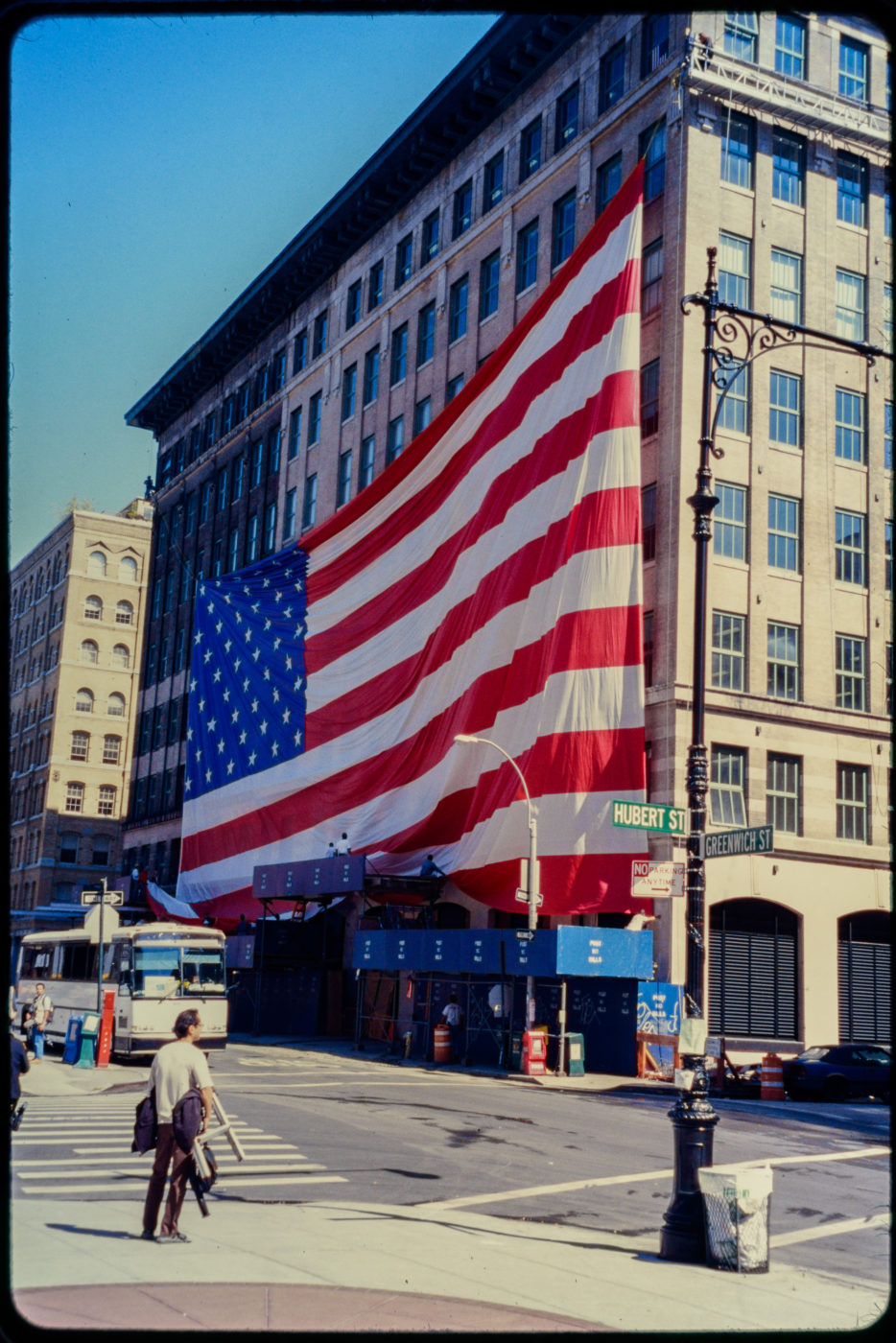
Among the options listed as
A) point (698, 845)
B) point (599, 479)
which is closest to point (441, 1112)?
point (698, 845)

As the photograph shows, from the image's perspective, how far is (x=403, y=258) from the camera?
6244 centimetres

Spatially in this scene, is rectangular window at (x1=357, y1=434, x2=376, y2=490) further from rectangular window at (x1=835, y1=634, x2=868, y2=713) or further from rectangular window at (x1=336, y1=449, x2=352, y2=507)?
rectangular window at (x1=835, y1=634, x2=868, y2=713)

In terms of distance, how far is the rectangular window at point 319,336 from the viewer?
69.9m

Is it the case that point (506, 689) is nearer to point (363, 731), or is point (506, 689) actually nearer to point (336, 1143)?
point (363, 731)

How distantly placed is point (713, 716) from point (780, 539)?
6929 millimetres

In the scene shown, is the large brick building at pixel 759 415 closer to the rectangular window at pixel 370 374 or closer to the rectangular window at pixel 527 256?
the rectangular window at pixel 527 256

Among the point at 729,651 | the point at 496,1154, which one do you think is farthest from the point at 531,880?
the point at 496,1154

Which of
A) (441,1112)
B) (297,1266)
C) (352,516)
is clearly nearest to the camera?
(297,1266)

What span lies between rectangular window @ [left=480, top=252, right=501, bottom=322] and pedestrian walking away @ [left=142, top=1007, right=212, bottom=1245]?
148ft

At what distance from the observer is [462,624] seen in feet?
139

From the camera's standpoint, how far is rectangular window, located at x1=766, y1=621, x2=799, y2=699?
43.8 meters

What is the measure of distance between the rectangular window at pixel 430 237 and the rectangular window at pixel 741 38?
17.5 metres

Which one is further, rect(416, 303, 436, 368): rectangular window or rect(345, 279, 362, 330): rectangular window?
rect(345, 279, 362, 330): rectangular window

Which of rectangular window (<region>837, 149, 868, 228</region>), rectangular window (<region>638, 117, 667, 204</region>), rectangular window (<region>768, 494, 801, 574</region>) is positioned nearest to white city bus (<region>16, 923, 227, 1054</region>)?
rectangular window (<region>768, 494, 801, 574</region>)
